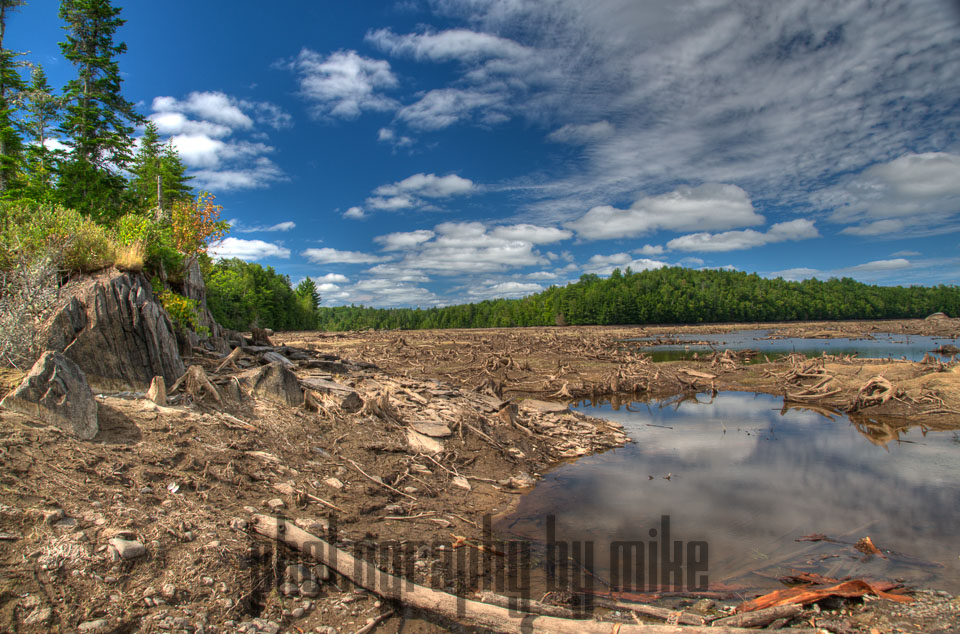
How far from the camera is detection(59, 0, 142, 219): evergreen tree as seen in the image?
25828 millimetres

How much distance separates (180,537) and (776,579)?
7.86 meters

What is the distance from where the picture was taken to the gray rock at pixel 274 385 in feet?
32.3

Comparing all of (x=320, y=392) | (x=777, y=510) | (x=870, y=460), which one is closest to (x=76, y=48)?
(x=320, y=392)

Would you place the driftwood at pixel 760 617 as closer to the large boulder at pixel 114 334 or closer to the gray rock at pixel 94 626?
the gray rock at pixel 94 626

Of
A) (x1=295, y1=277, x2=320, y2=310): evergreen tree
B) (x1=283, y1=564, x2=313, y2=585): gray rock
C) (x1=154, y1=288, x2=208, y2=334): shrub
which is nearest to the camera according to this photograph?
(x1=283, y1=564, x2=313, y2=585): gray rock

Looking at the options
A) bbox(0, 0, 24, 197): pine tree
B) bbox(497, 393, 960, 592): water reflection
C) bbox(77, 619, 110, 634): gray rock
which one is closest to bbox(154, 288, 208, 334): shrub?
bbox(77, 619, 110, 634): gray rock

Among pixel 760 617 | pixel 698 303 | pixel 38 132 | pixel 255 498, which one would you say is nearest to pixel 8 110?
pixel 38 132

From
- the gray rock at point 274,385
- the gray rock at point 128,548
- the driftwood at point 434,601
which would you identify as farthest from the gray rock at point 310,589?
the gray rock at point 274,385

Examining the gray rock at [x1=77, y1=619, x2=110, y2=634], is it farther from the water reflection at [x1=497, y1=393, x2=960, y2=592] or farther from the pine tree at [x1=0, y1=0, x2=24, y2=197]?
the pine tree at [x1=0, y1=0, x2=24, y2=197]

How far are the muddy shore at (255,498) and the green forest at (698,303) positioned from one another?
402ft

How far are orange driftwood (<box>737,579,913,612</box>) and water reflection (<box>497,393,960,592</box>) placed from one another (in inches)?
44.0

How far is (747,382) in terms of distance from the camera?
2547 cm

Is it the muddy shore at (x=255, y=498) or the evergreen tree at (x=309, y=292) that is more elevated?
the evergreen tree at (x=309, y=292)

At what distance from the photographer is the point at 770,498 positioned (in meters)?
9.78
